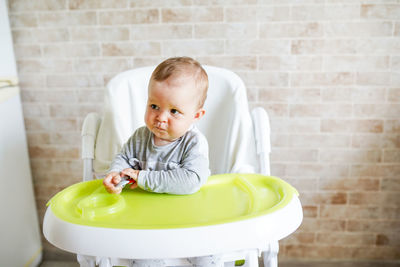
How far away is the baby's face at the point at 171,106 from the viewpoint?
1.09 meters

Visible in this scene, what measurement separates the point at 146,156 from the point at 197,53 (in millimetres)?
776

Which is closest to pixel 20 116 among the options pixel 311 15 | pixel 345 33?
pixel 311 15

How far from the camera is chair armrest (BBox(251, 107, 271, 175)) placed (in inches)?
53.5

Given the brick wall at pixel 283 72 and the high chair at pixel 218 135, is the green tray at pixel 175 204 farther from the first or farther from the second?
the brick wall at pixel 283 72

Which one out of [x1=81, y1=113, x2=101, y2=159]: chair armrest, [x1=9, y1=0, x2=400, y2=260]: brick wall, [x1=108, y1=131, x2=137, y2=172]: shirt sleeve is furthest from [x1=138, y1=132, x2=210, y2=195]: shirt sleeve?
[x1=9, y1=0, x2=400, y2=260]: brick wall

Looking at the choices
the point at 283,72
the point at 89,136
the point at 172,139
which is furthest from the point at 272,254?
the point at 283,72

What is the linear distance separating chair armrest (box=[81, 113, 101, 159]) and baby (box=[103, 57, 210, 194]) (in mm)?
214

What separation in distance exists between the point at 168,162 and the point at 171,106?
170 mm

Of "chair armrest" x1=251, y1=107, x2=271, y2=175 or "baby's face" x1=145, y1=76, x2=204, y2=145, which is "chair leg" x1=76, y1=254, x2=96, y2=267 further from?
"chair armrest" x1=251, y1=107, x2=271, y2=175

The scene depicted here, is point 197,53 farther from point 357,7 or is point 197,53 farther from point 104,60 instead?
point 357,7

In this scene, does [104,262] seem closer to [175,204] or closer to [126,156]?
[175,204]

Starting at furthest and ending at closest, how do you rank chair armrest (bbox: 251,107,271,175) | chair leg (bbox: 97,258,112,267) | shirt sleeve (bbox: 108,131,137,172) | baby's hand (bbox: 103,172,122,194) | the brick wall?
the brick wall < chair armrest (bbox: 251,107,271,175) < shirt sleeve (bbox: 108,131,137,172) < baby's hand (bbox: 103,172,122,194) < chair leg (bbox: 97,258,112,267)

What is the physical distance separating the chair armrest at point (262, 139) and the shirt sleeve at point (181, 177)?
0.27 meters

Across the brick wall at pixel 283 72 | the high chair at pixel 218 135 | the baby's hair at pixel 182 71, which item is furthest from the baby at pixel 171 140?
the brick wall at pixel 283 72
